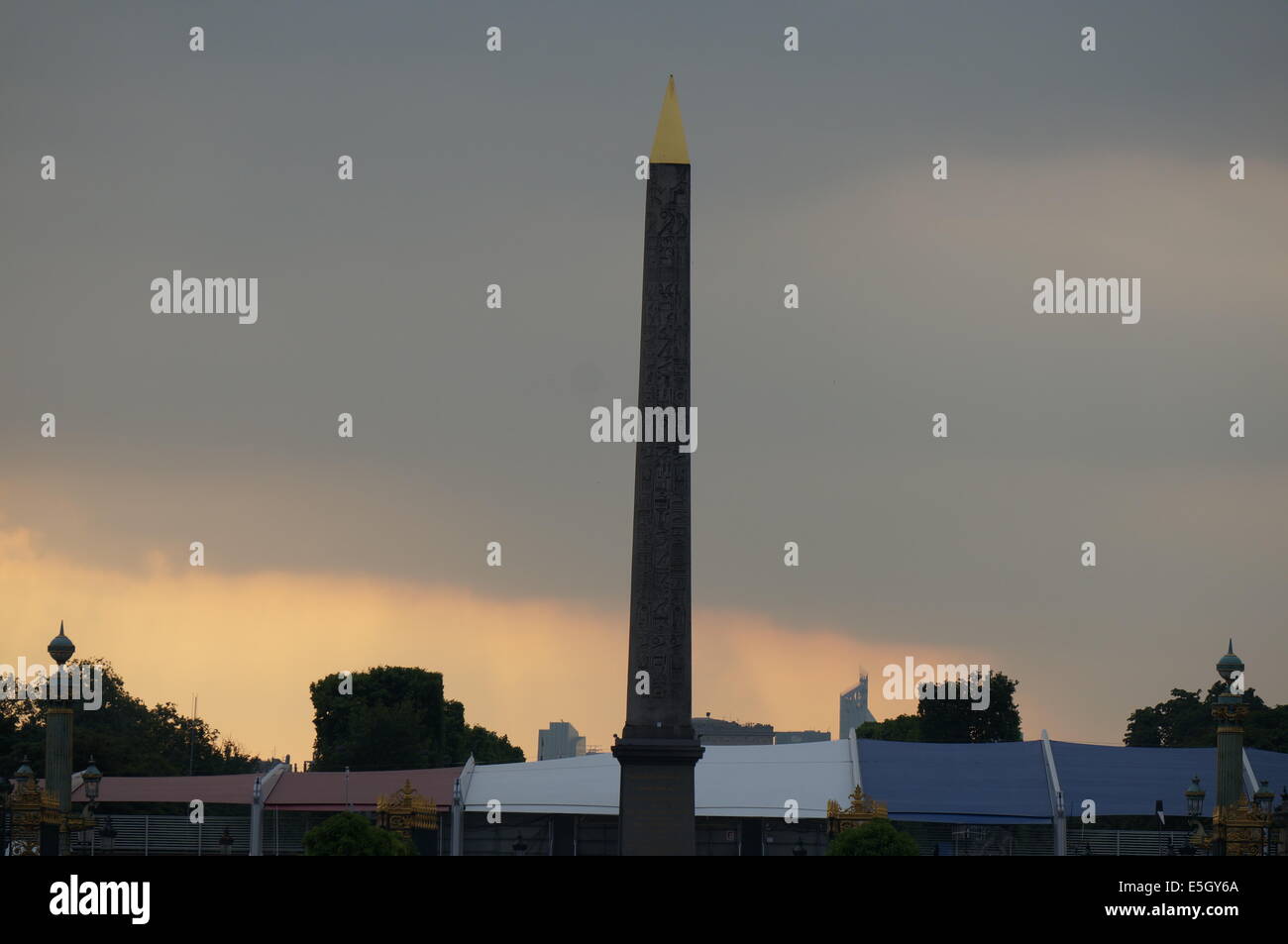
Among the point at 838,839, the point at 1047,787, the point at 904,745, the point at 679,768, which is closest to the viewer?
the point at 679,768

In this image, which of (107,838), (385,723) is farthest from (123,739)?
(107,838)

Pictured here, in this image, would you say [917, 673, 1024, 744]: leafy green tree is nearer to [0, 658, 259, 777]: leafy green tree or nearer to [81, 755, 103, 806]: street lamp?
[0, 658, 259, 777]: leafy green tree

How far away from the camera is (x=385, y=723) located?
104188mm

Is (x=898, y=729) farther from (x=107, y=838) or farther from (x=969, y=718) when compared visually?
(x=107, y=838)

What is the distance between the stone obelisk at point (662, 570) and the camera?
137ft

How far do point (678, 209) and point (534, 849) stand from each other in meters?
41.2

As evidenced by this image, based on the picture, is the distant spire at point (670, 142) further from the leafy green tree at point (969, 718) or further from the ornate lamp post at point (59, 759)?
the leafy green tree at point (969, 718)

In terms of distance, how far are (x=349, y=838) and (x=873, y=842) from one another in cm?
1226

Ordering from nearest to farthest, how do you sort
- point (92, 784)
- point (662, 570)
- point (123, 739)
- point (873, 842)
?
point (662, 570) < point (92, 784) < point (873, 842) < point (123, 739)

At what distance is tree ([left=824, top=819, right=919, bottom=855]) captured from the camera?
182 feet

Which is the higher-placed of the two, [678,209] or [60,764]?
[678,209]
